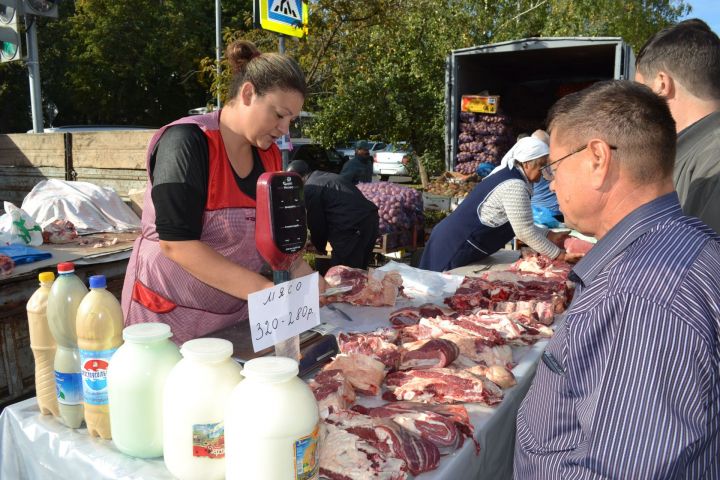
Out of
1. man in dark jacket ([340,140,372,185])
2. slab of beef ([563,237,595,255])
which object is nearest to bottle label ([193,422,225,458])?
slab of beef ([563,237,595,255])

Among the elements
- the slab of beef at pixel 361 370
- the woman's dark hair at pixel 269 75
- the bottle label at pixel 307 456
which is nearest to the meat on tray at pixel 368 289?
the slab of beef at pixel 361 370

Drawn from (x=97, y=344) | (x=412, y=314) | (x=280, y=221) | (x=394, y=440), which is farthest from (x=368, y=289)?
(x=97, y=344)

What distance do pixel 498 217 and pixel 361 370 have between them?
2.60m

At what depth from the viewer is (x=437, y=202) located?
998 centimetres

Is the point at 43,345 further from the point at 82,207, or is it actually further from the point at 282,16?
the point at 82,207

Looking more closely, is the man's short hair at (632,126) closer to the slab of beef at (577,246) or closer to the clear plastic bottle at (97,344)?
the clear plastic bottle at (97,344)

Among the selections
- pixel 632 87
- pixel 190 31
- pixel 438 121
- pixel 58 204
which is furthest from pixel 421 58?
pixel 190 31

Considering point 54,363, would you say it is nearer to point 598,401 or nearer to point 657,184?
point 598,401

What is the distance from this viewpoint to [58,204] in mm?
6496

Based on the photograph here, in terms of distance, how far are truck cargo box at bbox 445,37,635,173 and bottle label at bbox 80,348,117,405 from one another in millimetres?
9487

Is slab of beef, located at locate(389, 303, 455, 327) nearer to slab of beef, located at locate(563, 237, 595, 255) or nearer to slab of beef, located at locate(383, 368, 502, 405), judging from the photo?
slab of beef, located at locate(383, 368, 502, 405)

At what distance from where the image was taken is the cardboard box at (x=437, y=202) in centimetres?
991

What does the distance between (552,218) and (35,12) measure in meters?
7.05

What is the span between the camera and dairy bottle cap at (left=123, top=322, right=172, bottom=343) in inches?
62.0
